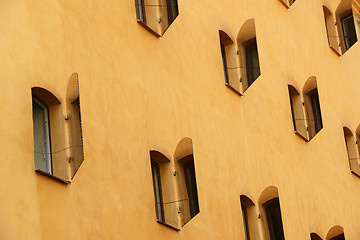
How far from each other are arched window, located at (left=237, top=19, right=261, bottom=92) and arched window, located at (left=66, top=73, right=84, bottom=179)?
6278 mm

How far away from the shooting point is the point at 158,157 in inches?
671

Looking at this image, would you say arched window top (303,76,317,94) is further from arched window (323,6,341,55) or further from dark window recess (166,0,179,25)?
dark window recess (166,0,179,25)

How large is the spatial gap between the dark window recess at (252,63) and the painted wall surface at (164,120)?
42 centimetres

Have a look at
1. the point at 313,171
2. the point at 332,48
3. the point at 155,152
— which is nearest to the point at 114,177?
the point at 155,152

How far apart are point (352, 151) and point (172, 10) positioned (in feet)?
30.2

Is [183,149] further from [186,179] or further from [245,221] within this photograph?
[245,221]

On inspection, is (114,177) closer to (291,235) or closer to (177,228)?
(177,228)

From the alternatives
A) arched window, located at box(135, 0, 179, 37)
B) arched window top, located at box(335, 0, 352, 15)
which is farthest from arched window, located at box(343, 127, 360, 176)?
arched window, located at box(135, 0, 179, 37)

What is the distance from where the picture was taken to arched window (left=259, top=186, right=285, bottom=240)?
2016cm

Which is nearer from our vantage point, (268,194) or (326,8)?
(268,194)

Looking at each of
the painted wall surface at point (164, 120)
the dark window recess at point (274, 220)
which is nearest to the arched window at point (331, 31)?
the painted wall surface at point (164, 120)

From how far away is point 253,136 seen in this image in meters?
20.5

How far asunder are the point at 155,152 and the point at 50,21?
2.99 m

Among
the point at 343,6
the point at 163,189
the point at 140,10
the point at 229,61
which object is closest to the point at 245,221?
the point at 229,61
